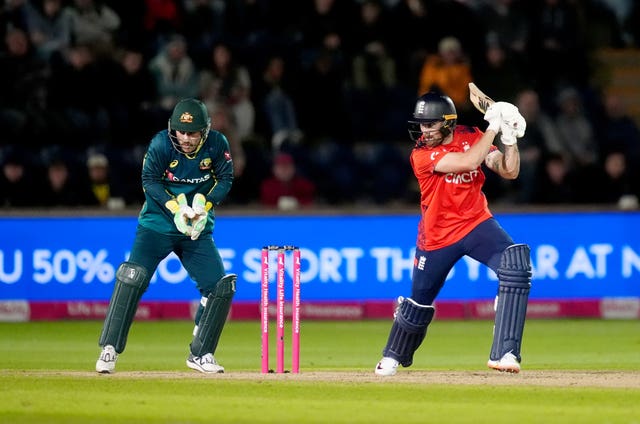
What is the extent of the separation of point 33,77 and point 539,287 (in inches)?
288

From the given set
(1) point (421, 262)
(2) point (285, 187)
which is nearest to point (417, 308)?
(1) point (421, 262)

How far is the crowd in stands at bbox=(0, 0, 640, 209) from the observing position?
18.9 metres

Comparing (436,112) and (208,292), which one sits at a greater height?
(436,112)

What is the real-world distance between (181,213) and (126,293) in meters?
0.80

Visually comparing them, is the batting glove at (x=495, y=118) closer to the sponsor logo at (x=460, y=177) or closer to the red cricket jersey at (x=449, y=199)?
the red cricket jersey at (x=449, y=199)

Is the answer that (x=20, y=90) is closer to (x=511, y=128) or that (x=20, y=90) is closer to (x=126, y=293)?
(x=126, y=293)

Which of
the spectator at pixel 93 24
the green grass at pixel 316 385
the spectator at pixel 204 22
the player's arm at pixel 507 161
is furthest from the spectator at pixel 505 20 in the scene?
the player's arm at pixel 507 161

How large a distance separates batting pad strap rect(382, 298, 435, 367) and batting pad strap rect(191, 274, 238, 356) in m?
1.32

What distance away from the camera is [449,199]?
1097cm

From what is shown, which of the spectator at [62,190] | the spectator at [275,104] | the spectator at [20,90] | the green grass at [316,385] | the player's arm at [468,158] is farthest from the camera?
the spectator at [275,104]

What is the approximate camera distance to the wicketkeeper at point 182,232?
37.1ft

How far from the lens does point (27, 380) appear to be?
1095 centimetres

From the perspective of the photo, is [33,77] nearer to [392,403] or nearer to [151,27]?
[151,27]

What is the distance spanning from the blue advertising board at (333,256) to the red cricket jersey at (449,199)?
657 cm
